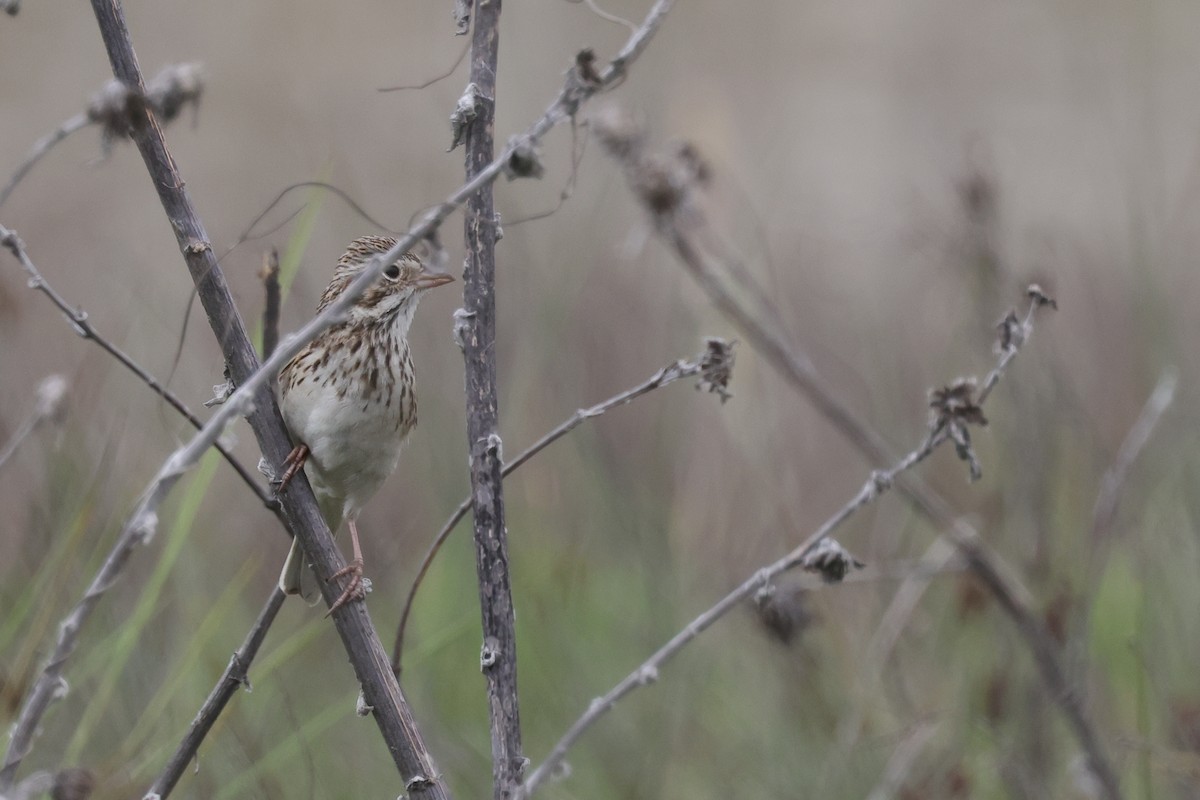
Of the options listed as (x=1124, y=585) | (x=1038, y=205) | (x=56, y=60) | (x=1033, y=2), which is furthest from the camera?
(x=1033, y=2)

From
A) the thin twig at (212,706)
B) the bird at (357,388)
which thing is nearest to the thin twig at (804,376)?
the bird at (357,388)

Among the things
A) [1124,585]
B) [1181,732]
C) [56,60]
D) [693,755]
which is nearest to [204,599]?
[693,755]

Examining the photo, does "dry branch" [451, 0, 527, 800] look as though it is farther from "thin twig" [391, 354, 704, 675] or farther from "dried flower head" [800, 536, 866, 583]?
"dried flower head" [800, 536, 866, 583]

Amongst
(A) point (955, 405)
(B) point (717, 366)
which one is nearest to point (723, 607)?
(B) point (717, 366)

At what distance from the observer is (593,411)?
1972mm

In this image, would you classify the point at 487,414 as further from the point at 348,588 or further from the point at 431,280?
the point at 431,280

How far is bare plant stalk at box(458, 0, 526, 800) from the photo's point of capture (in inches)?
76.9

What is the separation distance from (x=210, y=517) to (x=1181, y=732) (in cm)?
277

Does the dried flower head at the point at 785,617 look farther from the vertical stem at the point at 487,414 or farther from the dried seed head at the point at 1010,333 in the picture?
the vertical stem at the point at 487,414

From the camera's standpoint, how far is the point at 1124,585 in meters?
5.26

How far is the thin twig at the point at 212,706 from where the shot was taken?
1918 millimetres

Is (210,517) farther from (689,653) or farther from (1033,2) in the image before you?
(1033,2)

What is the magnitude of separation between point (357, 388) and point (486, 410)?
105cm

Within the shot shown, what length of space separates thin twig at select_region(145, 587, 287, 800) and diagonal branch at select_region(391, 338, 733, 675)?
7.6 inches
